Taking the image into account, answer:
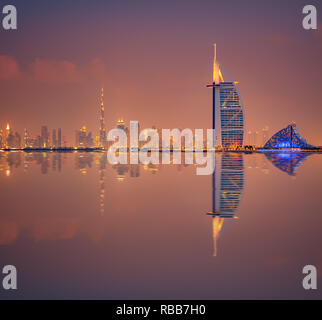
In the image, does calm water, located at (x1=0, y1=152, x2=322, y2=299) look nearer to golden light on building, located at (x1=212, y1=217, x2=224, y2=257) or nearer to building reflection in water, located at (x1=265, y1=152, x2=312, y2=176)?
golden light on building, located at (x1=212, y1=217, x2=224, y2=257)

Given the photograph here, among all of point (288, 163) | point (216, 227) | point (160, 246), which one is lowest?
point (160, 246)

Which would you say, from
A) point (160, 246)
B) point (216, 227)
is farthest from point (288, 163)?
point (160, 246)

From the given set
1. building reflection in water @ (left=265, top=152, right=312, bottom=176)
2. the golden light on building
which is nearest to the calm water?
the golden light on building

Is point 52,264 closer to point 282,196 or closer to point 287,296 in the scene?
point 287,296

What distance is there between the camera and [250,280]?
1036 cm

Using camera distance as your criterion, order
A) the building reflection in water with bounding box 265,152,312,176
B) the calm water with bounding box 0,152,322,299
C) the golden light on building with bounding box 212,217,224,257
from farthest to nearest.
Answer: the building reflection in water with bounding box 265,152,312,176 → the golden light on building with bounding box 212,217,224,257 → the calm water with bounding box 0,152,322,299

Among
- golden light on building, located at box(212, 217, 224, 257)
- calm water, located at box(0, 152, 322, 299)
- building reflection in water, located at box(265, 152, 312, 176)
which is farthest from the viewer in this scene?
building reflection in water, located at box(265, 152, 312, 176)

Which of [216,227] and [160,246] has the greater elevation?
[216,227]

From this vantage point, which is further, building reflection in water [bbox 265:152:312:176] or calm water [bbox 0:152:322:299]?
building reflection in water [bbox 265:152:312:176]

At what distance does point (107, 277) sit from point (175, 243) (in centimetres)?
431

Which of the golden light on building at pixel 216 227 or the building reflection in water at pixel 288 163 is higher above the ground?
the building reflection in water at pixel 288 163

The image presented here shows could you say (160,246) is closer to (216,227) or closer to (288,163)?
(216,227)

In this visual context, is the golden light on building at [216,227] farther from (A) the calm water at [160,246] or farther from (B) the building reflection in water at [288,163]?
(B) the building reflection in water at [288,163]

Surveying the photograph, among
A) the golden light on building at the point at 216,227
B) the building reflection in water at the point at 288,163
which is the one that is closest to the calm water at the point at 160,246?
the golden light on building at the point at 216,227
